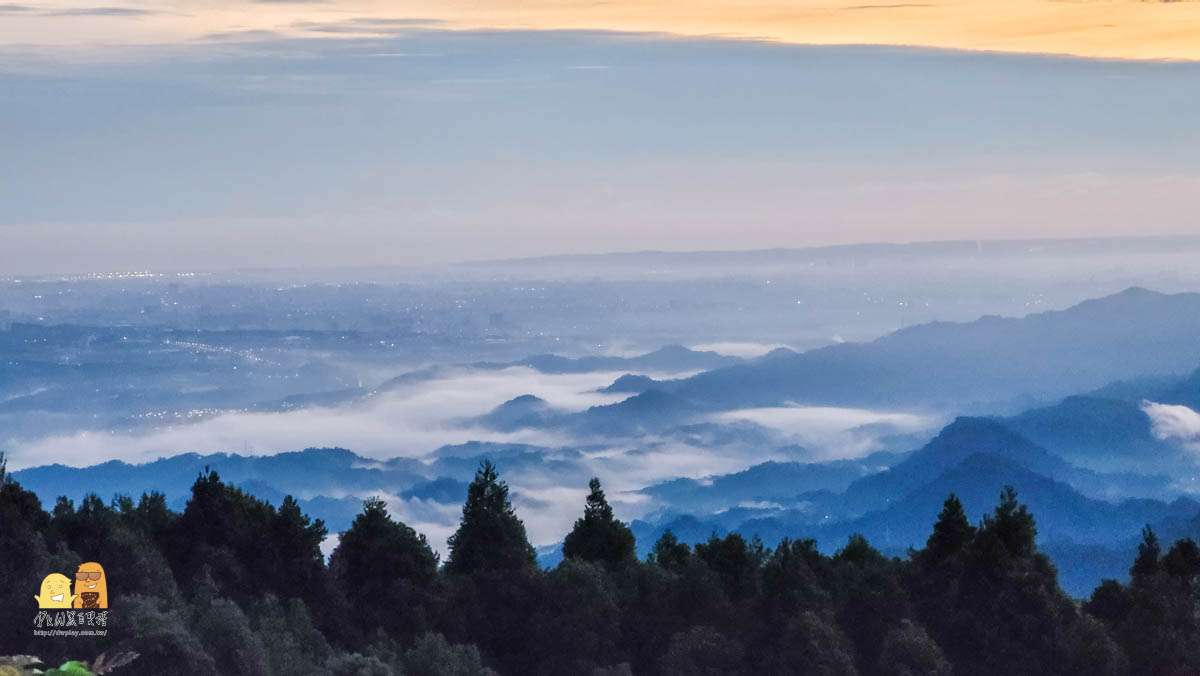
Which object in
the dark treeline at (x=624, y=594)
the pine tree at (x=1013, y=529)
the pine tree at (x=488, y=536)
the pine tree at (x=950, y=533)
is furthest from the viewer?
the pine tree at (x=488, y=536)

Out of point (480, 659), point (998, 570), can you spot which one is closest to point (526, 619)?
point (480, 659)

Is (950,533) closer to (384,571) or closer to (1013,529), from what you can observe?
(1013,529)

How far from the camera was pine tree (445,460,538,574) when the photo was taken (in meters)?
25.7

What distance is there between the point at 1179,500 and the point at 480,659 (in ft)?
622

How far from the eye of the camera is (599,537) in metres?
27.8

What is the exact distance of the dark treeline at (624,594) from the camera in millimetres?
22250

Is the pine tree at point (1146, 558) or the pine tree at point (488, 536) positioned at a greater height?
the pine tree at point (488, 536)

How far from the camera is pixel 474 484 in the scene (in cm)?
2672

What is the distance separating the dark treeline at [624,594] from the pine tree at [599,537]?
1339mm

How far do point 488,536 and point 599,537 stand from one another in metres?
2.75

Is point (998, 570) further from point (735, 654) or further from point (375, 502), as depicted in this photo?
point (375, 502)

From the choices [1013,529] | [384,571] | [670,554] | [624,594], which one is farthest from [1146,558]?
[384,571]

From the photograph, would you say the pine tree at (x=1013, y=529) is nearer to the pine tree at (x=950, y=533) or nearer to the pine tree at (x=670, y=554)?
the pine tree at (x=950, y=533)

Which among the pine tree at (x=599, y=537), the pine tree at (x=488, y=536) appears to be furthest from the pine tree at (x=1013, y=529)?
the pine tree at (x=488, y=536)
